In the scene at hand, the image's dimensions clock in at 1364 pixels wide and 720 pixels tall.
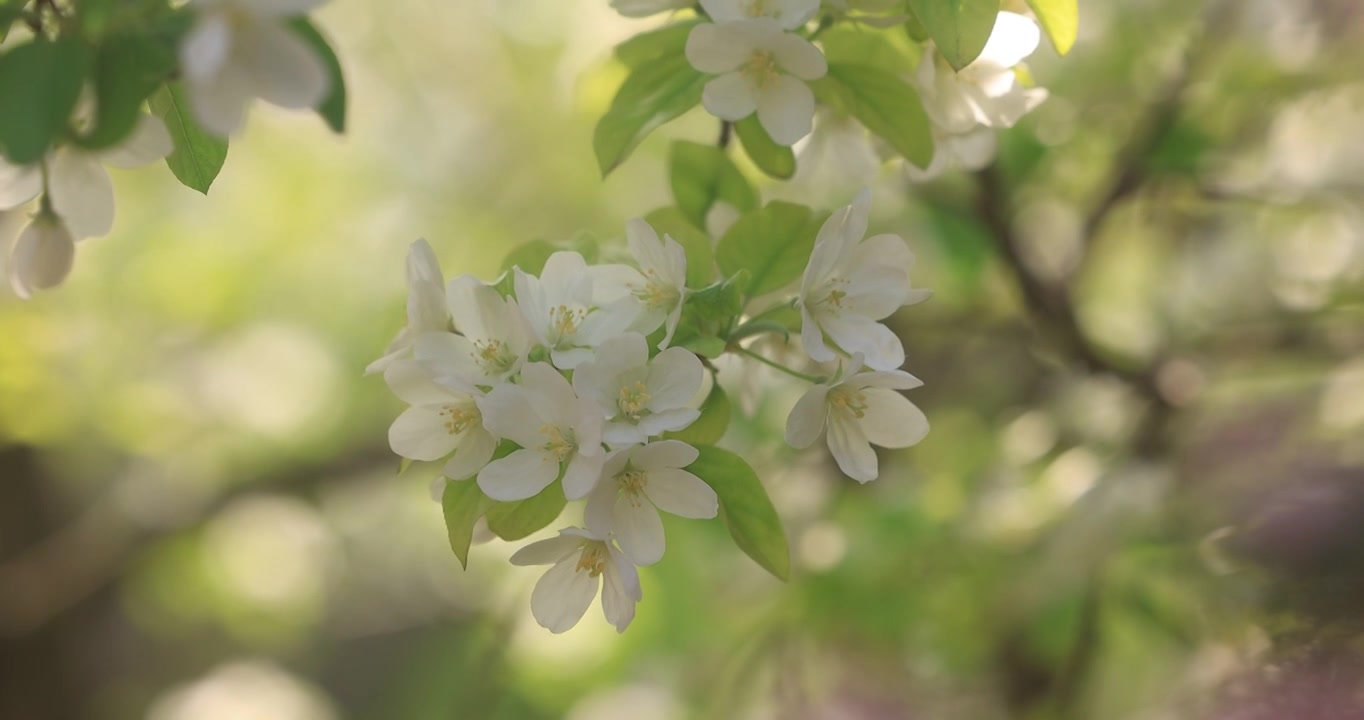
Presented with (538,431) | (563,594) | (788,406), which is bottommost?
(788,406)

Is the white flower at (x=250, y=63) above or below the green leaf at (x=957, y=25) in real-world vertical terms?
above

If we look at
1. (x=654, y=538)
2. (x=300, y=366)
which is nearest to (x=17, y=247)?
(x=654, y=538)

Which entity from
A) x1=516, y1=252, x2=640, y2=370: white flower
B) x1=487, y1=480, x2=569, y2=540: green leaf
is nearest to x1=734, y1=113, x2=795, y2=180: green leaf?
x1=516, y1=252, x2=640, y2=370: white flower

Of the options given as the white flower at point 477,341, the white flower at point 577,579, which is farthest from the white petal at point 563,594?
the white flower at point 477,341

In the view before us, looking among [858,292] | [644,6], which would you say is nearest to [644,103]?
[644,6]

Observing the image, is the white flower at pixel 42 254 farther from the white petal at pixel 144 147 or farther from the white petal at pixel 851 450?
the white petal at pixel 851 450

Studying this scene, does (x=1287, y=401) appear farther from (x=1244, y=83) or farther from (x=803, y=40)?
(x=803, y=40)

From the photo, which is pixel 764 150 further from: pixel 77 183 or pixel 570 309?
pixel 77 183
